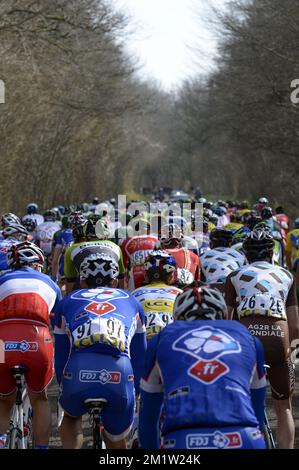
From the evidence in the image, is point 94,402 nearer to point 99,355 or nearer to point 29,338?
point 99,355

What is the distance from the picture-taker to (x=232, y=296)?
7715 millimetres

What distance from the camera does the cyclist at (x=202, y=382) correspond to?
432cm

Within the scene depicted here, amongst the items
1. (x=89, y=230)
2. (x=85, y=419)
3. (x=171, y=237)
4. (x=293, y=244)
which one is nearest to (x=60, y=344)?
(x=85, y=419)

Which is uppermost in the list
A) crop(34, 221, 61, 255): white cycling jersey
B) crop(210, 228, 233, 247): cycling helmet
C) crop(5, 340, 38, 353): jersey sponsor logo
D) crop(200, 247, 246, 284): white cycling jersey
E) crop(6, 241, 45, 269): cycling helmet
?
crop(34, 221, 61, 255): white cycling jersey

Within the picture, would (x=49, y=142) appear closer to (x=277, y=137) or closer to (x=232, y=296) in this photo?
(x=277, y=137)

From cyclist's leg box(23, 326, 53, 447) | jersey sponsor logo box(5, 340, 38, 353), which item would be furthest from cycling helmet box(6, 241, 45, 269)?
jersey sponsor logo box(5, 340, 38, 353)

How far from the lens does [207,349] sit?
15.0 feet

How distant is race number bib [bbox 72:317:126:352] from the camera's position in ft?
19.8

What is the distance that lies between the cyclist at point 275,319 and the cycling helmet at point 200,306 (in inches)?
89.8

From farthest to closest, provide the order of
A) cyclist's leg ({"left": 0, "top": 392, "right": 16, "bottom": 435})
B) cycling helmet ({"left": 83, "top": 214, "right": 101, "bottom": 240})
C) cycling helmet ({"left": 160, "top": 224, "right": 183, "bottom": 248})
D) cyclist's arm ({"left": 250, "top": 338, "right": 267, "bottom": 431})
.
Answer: cycling helmet ({"left": 83, "top": 214, "right": 101, "bottom": 240}) → cycling helmet ({"left": 160, "top": 224, "right": 183, "bottom": 248}) → cyclist's leg ({"left": 0, "top": 392, "right": 16, "bottom": 435}) → cyclist's arm ({"left": 250, "top": 338, "right": 267, "bottom": 431})

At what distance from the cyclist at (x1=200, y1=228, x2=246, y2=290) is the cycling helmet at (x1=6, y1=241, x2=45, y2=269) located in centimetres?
Answer: 284

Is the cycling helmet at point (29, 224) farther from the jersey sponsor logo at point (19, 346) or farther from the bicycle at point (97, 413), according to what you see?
the bicycle at point (97, 413)

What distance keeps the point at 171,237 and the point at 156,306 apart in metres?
3.59

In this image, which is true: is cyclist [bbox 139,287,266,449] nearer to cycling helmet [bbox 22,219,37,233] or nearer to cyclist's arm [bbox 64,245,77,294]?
cyclist's arm [bbox 64,245,77,294]
